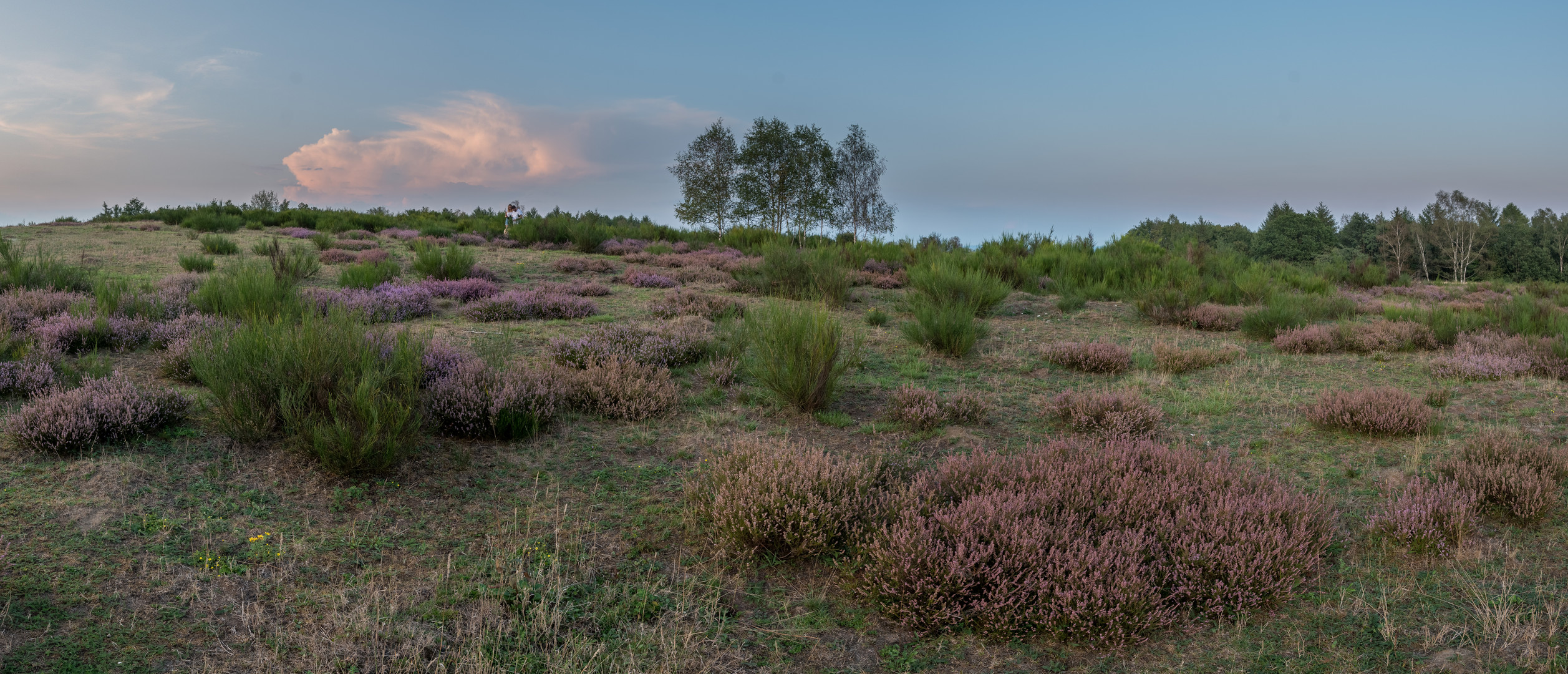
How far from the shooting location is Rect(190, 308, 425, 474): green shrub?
187 inches

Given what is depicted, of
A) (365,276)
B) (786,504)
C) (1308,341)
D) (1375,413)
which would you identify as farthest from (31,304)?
(1308,341)

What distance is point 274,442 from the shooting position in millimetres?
5102

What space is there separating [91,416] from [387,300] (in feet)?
16.9

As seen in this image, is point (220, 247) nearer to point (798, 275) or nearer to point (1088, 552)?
point (798, 275)

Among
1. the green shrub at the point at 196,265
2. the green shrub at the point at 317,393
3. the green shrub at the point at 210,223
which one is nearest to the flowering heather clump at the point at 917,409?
the green shrub at the point at 317,393

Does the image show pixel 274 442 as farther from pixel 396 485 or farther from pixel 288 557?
pixel 288 557

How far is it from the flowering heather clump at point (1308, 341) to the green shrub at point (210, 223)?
24.1m

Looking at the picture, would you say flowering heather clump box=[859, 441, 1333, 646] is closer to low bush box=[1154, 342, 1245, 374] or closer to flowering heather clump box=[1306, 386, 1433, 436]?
flowering heather clump box=[1306, 386, 1433, 436]

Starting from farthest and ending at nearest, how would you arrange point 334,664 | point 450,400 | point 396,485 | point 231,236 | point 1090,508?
point 231,236
point 450,400
point 396,485
point 1090,508
point 334,664

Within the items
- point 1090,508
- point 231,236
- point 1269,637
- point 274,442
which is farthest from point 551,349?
point 231,236

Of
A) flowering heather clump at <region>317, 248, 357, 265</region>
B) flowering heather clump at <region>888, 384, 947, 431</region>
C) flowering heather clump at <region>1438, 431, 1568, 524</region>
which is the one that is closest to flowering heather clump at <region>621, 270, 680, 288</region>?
flowering heather clump at <region>317, 248, 357, 265</region>

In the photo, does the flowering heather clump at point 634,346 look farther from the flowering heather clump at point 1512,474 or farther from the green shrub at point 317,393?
the flowering heather clump at point 1512,474

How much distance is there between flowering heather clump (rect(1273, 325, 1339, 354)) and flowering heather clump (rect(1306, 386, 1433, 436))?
3.68m

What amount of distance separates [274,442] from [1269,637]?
6.01 meters
